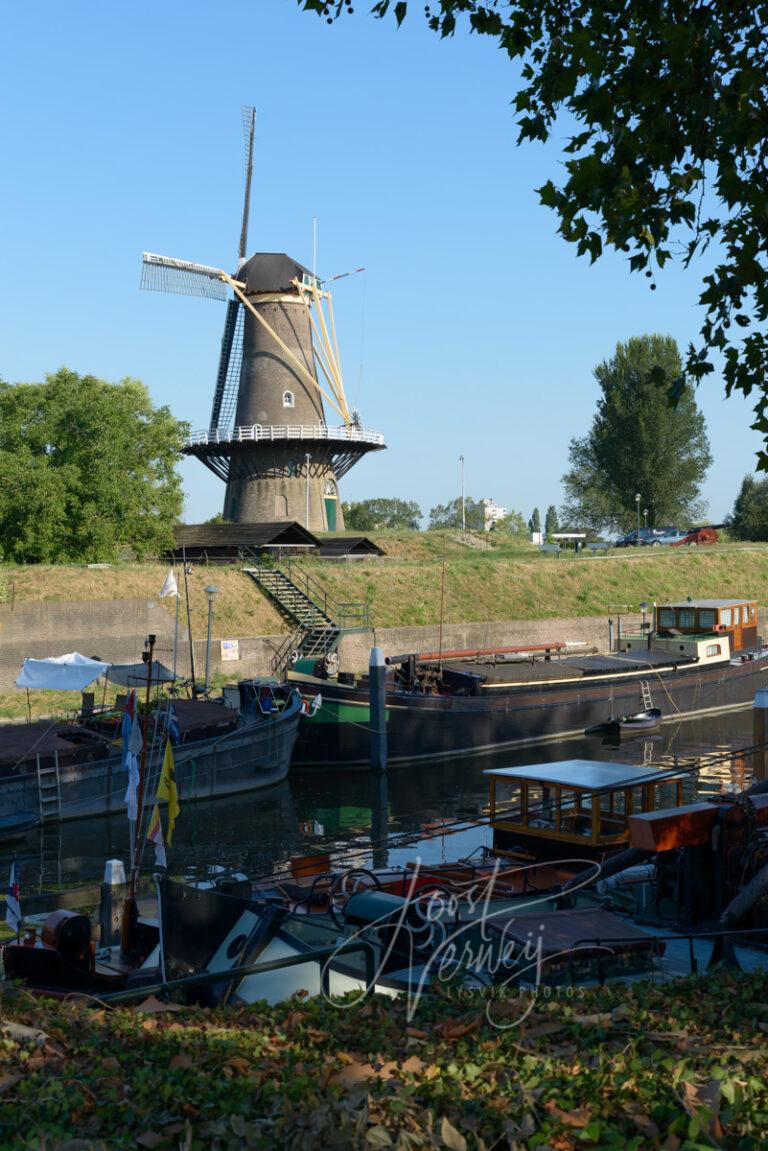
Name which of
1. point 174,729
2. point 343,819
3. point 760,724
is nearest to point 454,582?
point 343,819

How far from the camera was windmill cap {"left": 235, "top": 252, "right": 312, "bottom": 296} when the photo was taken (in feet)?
199

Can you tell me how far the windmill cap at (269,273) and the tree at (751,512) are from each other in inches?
1870

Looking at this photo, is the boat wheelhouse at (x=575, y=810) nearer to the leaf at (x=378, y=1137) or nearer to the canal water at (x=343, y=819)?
the canal water at (x=343, y=819)

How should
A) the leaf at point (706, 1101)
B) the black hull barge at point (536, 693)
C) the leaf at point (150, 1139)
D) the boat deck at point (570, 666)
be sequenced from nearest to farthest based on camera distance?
the leaf at point (706, 1101)
the leaf at point (150, 1139)
the black hull barge at point (536, 693)
the boat deck at point (570, 666)

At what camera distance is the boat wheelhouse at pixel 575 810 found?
15.5 meters

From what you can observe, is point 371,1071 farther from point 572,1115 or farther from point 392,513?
point 392,513

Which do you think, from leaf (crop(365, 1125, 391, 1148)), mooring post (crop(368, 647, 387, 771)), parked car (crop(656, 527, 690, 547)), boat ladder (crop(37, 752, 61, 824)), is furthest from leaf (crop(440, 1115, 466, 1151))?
parked car (crop(656, 527, 690, 547))

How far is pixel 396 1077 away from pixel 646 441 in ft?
302

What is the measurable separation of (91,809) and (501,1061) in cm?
2080

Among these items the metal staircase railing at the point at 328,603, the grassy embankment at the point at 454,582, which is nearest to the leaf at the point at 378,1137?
the grassy embankment at the point at 454,582

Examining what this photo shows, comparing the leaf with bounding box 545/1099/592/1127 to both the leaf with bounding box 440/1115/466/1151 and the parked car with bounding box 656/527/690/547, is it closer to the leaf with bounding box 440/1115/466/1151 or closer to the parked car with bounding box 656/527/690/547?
the leaf with bounding box 440/1115/466/1151

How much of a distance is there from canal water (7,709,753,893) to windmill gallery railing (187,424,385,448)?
2687 centimetres

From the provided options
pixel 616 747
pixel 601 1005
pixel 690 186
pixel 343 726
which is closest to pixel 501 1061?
pixel 601 1005

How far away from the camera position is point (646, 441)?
9425 cm
